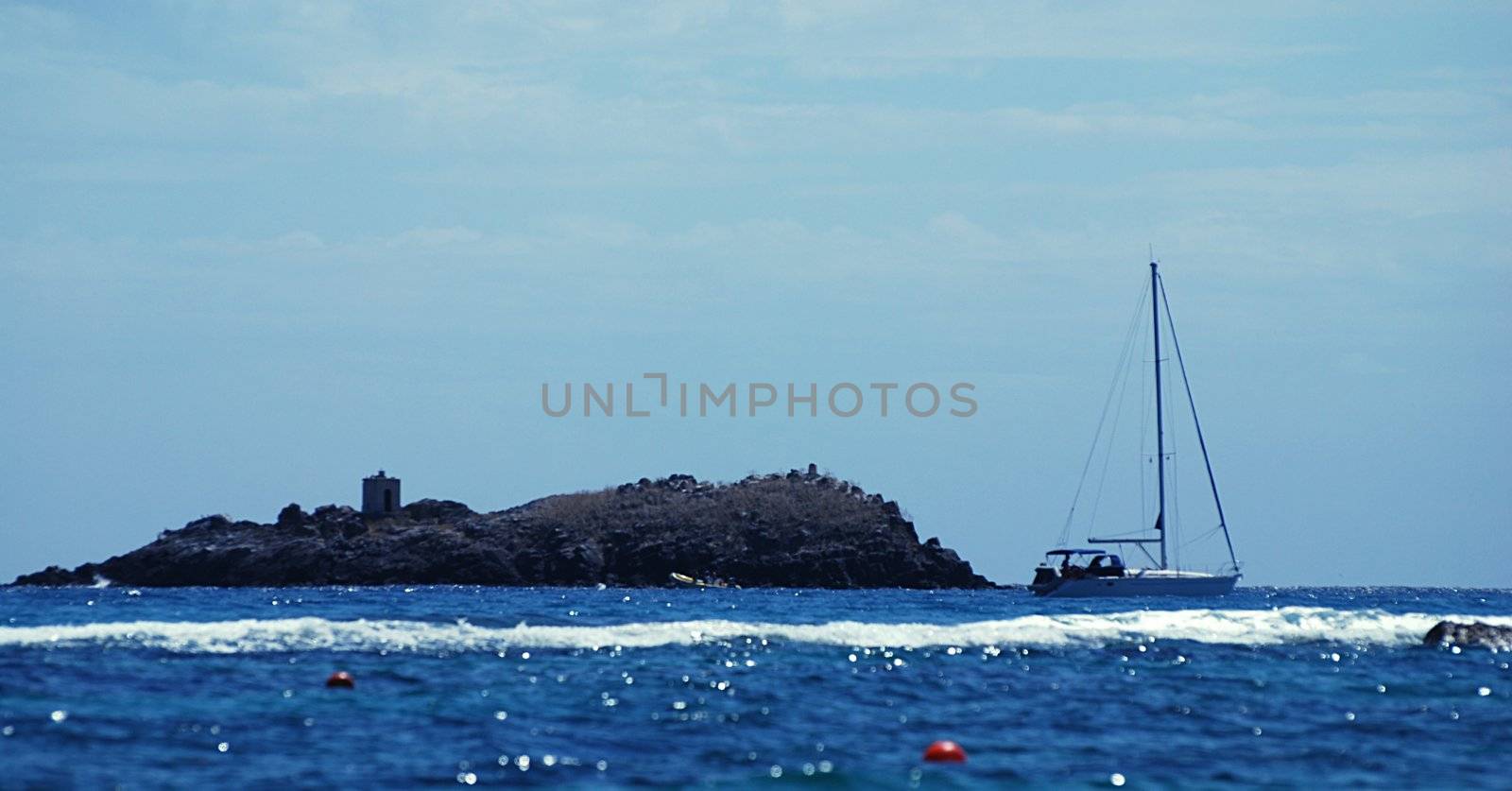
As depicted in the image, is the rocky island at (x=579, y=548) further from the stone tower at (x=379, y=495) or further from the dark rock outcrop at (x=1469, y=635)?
the dark rock outcrop at (x=1469, y=635)

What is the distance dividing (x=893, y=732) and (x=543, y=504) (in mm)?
111276

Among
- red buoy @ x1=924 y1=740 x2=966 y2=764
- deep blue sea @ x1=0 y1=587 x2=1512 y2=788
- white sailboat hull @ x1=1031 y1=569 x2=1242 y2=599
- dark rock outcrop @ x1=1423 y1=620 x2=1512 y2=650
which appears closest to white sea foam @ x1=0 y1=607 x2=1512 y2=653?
deep blue sea @ x1=0 y1=587 x2=1512 y2=788

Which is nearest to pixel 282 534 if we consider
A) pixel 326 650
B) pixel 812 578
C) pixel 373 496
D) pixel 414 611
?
pixel 373 496

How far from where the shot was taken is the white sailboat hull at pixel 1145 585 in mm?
79188

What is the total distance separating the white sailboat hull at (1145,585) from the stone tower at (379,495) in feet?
215

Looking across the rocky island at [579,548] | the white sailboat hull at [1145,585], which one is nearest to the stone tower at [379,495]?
the rocky island at [579,548]

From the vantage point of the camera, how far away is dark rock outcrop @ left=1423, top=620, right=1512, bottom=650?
134 feet

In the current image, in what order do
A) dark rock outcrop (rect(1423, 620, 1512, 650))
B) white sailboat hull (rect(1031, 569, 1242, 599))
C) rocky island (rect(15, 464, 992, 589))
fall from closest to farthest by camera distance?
dark rock outcrop (rect(1423, 620, 1512, 650)) < white sailboat hull (rect(1031, 569, 1242, 599)) < rocky island (rect(15, 464, 992, 589))

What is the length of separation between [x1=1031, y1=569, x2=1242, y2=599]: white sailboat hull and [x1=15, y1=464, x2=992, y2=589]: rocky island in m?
37.8

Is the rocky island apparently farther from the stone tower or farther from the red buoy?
the red buoy

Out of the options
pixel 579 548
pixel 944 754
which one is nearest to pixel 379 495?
pixel 579 548

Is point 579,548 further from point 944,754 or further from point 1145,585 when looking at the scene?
point 944,754

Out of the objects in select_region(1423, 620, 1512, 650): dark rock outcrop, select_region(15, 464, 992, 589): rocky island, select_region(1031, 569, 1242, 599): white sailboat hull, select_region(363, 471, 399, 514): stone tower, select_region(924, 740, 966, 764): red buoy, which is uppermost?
select_region(363, 471, 399, 514): stone tower

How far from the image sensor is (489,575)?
118812mm
